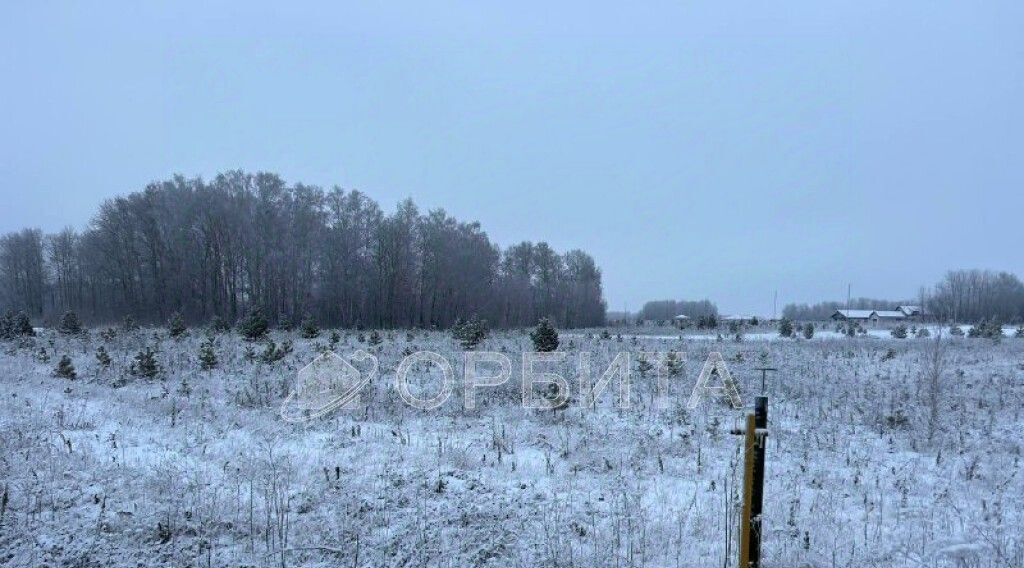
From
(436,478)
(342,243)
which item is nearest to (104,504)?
(436,478)

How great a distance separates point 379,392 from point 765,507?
26.0 feet

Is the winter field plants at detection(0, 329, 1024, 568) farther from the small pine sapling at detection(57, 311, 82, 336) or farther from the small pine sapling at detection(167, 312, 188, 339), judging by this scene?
the small pine sapling at detection(57, 311, 82, 336)

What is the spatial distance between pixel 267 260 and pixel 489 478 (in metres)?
37.6

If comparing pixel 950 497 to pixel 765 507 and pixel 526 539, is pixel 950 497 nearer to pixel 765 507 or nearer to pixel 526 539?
pixel 765 507

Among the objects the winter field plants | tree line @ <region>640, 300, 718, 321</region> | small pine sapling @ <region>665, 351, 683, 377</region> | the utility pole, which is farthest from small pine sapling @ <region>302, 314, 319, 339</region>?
tree line @ <region>640, 300, 718, 321</region>

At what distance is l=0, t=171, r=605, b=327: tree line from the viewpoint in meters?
39.5

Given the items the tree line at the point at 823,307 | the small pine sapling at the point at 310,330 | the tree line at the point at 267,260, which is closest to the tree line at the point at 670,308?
the tree line at the point at 823,307

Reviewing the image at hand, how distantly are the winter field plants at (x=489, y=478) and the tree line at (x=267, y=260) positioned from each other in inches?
1105

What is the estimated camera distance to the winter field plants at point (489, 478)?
462 centimetres

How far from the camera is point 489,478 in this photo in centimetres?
641

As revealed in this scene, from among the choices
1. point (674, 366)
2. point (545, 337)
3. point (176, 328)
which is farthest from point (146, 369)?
point (674, 366)

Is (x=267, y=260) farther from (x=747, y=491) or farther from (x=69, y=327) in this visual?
(x=747, y=491)

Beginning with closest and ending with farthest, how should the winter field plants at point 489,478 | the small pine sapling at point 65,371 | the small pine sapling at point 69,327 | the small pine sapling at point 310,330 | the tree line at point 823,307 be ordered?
the winter field plants at point 489,478 → the small pine sapling at point 65,371 → the small pine sapling at point 69,327 → the small pine sapling at point 310,330 → the tree line at point 823,307

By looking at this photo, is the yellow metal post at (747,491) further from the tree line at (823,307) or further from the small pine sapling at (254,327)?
the tree line at (823,307)
